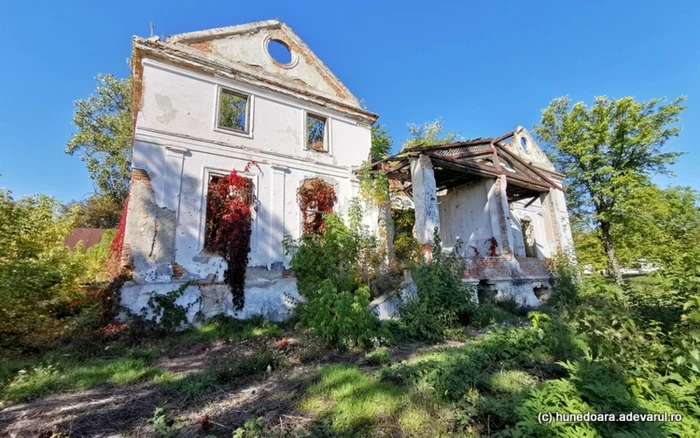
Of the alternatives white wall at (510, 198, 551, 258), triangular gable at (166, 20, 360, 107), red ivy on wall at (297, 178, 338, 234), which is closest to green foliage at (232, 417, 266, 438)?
red ivy on wall at (297, 178, 338, 234)

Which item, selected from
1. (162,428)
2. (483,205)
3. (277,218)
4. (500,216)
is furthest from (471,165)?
(162,428)

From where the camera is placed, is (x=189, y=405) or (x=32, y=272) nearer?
(x=189, y=405)

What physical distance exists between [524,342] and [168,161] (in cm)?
894

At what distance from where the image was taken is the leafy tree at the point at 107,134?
1978 centimetres

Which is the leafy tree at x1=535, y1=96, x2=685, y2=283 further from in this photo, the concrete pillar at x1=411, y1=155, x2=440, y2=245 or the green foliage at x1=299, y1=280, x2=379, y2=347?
the green foliage at x1=299, y1=280, x2=379, y2=347

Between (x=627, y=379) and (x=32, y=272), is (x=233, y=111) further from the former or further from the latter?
(x=627, y=379)

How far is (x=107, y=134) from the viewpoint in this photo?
20.2 metres

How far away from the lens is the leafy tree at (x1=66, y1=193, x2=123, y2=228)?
2108 centimetres

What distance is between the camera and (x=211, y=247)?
27.1 feet

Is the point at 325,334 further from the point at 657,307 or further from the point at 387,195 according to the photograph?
the point at 387,195

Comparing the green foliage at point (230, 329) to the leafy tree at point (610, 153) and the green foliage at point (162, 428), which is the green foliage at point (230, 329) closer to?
the green foliage at point (162, 428)

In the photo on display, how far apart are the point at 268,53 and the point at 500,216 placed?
9.78m

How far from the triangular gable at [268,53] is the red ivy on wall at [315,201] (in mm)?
3528

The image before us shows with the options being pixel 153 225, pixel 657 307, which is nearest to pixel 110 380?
pixel 153 225
